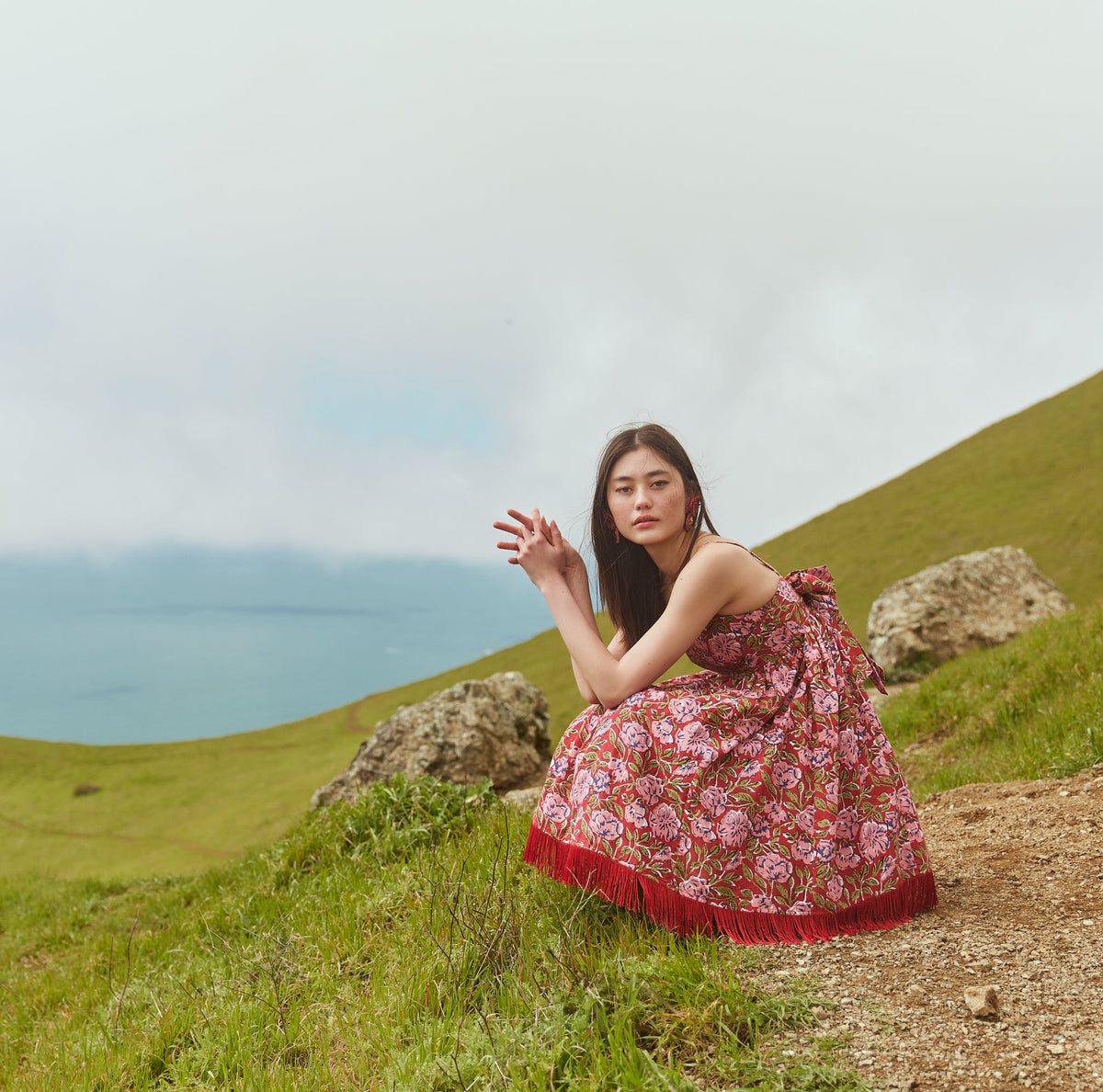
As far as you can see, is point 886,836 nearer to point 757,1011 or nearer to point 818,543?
point 757,1011

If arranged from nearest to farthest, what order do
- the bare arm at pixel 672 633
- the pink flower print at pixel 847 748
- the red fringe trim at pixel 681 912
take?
1. the red fringe trim at pixel 681 912
2. the bare arm at pixel 672 633
3. the pink flower print at pixel 847 748

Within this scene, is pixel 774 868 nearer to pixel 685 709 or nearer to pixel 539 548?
pixel 685 709

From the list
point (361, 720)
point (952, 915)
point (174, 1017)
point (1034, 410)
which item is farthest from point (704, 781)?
point (1034, 410)

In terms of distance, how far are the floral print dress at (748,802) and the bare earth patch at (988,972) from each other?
23 centimetres

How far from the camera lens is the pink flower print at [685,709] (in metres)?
3.55

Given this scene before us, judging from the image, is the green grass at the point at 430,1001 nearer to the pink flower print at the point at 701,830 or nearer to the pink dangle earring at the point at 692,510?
the pink flower print at the point at 701,830

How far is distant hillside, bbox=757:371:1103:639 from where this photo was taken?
852 inches

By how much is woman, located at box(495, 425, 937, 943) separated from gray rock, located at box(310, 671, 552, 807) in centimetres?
605

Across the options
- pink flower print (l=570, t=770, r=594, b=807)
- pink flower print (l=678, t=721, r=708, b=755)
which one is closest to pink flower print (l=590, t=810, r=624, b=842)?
pink flower print (l=570, t=770, r=594, b=807)

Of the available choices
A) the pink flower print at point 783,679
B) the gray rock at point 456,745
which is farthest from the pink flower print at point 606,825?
the gray rock at point 456,745

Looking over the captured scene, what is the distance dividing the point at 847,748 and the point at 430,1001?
2.21 metres

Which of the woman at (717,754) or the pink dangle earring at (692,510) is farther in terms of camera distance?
the pink dangle earring at (692,510)

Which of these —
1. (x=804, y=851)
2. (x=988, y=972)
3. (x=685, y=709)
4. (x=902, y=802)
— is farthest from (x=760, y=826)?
(x=988, y=972)

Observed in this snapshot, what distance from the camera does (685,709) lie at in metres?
3.57
